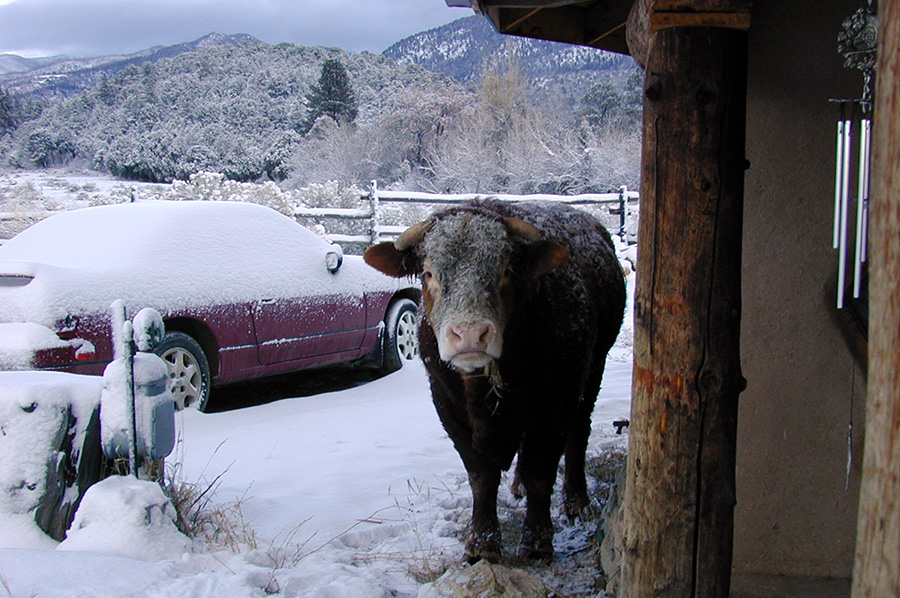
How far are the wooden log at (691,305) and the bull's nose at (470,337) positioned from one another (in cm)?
74

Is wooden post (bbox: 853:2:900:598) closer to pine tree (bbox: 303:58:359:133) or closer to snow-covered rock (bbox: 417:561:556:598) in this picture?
snow-covered rock (bbox: 417:561:556:598)

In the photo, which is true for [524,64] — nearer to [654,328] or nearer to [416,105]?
[416,105]

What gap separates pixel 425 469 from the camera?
16.8ft

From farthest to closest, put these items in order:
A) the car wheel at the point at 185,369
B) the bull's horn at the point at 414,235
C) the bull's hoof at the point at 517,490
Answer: the car wheel at the point at 185,369
the bull's hoof at the point at 517,490
the bull's horn at the point at 414,235

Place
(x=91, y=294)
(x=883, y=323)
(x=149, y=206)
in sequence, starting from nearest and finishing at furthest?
1. (x=883, y=323)
2. (x=91, y=294)
3. (x=149, y=206)

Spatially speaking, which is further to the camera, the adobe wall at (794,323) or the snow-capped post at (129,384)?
the snow-capped post at (129,384)

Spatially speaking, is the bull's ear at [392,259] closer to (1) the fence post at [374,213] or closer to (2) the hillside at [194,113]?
(1) the fence post at [374,213]

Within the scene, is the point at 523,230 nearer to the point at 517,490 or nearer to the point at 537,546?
the point at 537,546

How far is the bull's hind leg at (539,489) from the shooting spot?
376 cm

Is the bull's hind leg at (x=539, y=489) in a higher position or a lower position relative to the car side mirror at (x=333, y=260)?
lower

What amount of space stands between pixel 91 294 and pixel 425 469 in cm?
287

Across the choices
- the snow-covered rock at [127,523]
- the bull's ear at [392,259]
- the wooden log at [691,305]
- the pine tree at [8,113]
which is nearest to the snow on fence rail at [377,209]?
the bull's ear at [392,259]

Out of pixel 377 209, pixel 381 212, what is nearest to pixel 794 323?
pixel 377 209

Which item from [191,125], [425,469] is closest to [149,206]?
[425,469]
